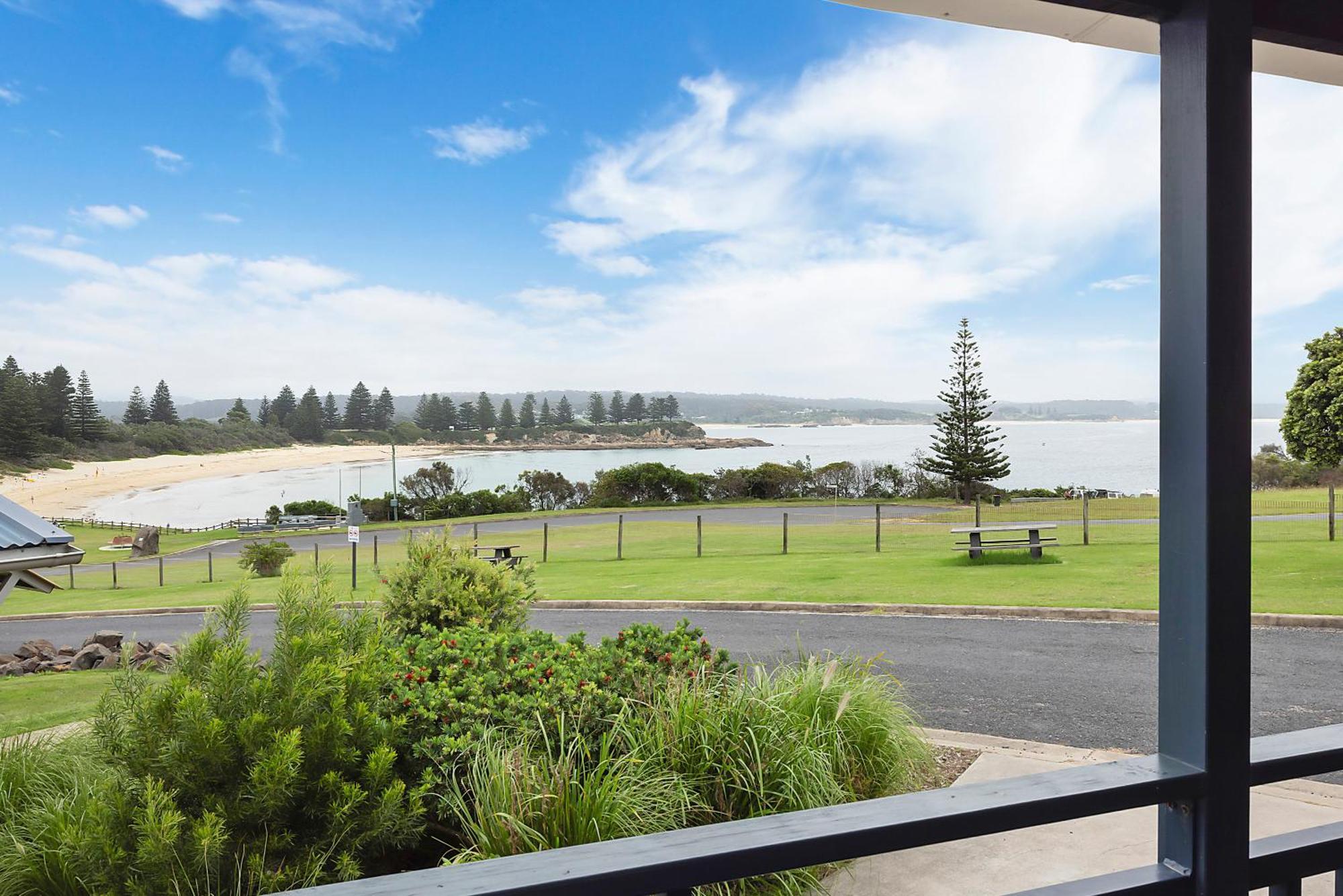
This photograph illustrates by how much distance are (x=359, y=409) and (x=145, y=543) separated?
26.1 feet

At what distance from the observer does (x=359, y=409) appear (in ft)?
92.0

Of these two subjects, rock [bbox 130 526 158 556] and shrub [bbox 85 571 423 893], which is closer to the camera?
shrub [bbox 85 571 423 893]

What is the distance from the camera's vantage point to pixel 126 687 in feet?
6.04

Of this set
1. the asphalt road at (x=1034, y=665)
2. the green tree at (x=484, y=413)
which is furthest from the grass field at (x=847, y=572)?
the green tree at (x=484, y=413)

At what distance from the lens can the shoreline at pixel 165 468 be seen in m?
19.1

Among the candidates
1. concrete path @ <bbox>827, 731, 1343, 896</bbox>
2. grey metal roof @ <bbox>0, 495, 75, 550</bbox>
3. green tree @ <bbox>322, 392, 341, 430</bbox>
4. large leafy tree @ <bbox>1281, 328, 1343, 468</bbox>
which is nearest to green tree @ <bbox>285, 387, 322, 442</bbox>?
green tree @ <bbox>322, 392, 341, 430</bbox>

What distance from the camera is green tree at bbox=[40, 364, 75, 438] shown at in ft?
64.2

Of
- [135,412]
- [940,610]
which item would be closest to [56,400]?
[135,412]

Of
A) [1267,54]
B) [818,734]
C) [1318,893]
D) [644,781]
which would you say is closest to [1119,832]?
[1318,893]

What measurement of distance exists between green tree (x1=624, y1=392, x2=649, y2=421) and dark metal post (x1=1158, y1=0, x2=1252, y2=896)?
32147mm

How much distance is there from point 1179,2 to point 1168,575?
0.83 m

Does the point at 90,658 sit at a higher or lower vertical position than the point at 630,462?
lower

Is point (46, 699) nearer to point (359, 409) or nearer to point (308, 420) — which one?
point (308, 420)

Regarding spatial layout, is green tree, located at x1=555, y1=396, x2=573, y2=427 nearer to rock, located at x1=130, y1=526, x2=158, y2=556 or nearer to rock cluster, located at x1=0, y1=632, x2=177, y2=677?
rock, located at x1=130, y1=526, x2=158, y2=556
